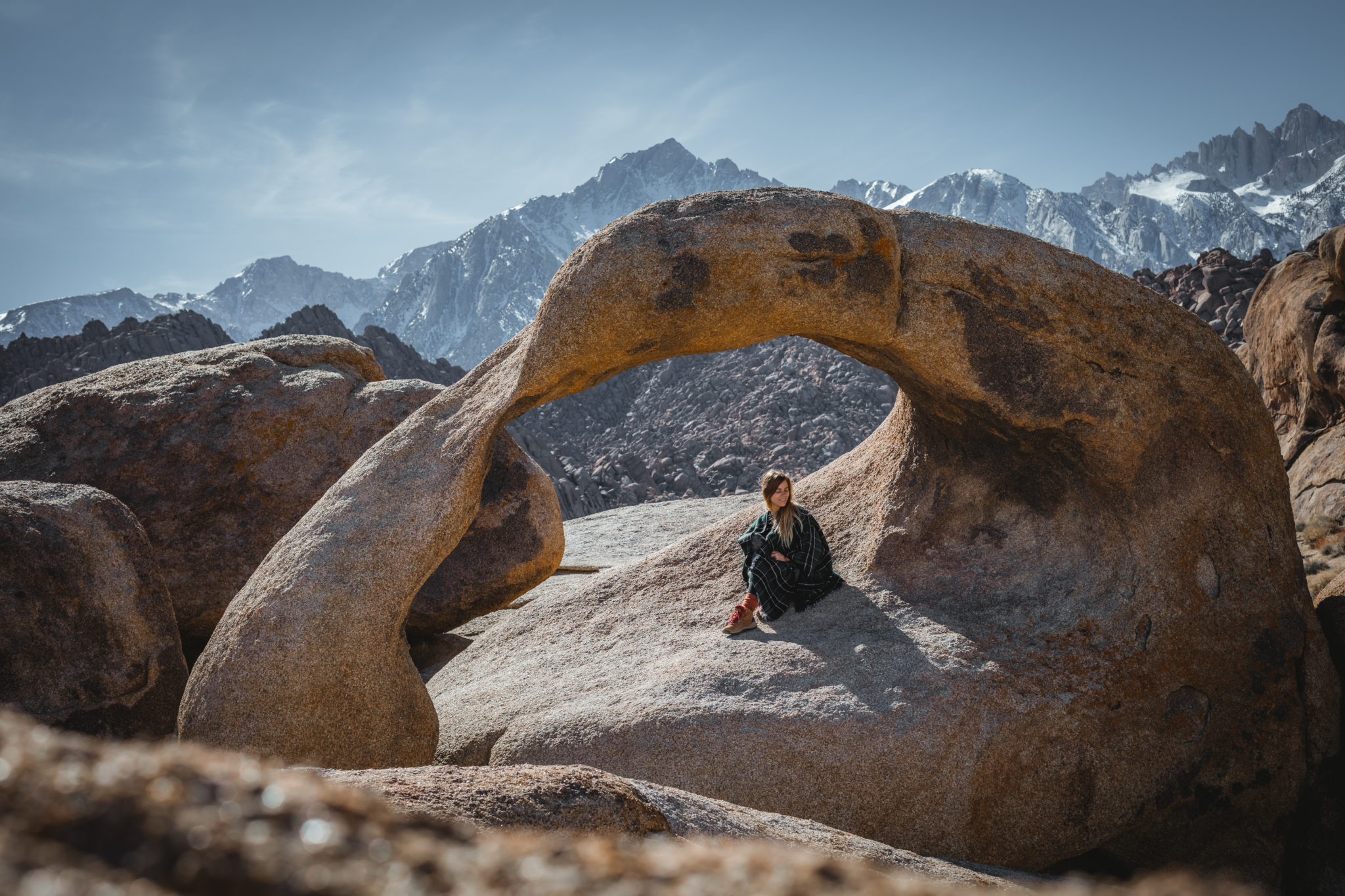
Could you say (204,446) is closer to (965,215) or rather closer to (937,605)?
(937,605)

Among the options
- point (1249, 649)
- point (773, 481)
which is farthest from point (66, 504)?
point (1249, 649)

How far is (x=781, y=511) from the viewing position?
5.70m

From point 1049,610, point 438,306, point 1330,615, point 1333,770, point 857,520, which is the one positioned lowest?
point 1333,770

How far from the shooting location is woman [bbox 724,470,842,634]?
554 centimetres

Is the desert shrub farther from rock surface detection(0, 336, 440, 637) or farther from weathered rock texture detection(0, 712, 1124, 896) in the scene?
weathered rock texture detection(0, 712, 1124, 896)

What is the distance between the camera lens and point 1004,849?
14.4 feet

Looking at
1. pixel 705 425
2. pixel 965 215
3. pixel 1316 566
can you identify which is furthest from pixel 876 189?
pixel 1316 566

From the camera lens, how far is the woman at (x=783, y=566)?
5.54 metres

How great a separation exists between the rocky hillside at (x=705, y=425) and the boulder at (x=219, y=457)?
33.1m

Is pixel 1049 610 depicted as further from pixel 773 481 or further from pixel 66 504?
pixel 66 504

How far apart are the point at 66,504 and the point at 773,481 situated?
4071mm

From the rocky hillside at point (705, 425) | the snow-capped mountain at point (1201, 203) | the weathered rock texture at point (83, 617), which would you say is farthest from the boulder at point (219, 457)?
the snow-capped mountain at point (1201, 203)

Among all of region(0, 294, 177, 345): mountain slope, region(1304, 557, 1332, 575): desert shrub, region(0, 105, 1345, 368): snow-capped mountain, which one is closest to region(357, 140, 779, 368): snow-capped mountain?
region(0, 105, 1345, 368): snow-capped mountain

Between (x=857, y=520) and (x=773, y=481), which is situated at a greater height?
(x=773, y=481)
